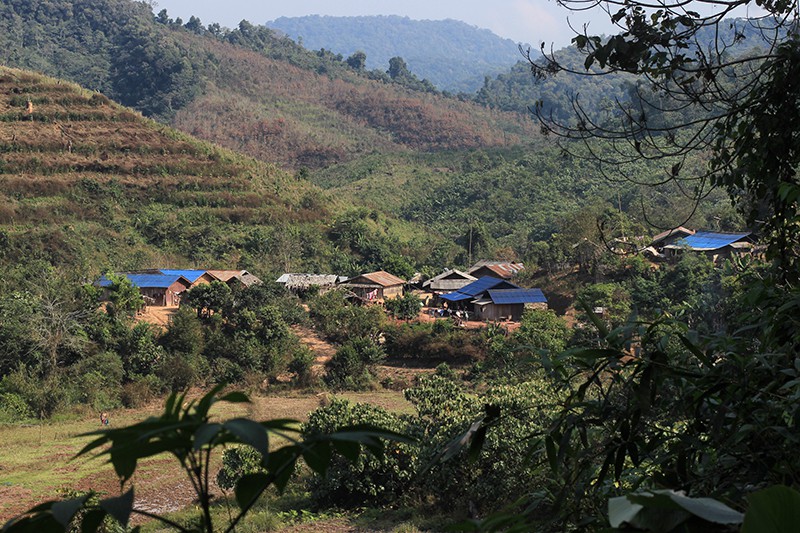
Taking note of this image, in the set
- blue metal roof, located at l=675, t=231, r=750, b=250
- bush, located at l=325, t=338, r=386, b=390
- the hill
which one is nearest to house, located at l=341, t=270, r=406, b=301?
the hill

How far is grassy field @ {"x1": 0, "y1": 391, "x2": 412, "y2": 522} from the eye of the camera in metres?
11.4

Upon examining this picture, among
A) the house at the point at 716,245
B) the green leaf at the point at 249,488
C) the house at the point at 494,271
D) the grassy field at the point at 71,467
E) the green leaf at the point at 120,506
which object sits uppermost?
the green leaf at the point at 120,506

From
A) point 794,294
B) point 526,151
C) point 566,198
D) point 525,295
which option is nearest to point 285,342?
point 525,295

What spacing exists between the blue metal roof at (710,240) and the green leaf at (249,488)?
23390mm

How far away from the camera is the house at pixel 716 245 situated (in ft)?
73.6

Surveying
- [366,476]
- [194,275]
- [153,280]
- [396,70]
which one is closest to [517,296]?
[194,275]

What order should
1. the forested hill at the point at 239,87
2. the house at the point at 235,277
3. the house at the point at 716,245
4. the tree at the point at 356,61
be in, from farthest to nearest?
the tree at the point at 356,61 < the forested hill at the point at 239,87 < the house at the point at 235,277 < the house at the point at 716,245

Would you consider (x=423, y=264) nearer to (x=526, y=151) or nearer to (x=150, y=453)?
(x=526, y=151)

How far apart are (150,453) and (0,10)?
78019mm

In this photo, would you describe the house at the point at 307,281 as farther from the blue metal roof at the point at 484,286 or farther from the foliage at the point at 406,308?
the blue metal roof at the point at 484,286

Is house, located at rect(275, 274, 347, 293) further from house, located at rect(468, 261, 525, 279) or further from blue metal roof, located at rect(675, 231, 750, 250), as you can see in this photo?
blue metal roof, located at rect(675, 231, 750, 250)

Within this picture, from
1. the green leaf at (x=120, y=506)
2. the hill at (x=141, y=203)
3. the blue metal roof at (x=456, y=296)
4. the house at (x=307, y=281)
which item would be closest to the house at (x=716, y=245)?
the blue metal roof at (x=456, y=296)

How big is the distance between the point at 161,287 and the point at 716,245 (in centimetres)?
1573

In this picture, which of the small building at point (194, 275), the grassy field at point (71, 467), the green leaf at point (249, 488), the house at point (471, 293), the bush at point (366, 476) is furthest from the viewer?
the small building at point (194, 275)
